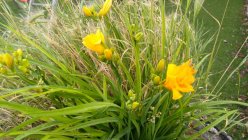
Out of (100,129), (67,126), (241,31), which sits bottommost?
(241,31)

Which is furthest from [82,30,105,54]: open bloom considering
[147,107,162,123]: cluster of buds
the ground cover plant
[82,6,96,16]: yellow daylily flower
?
[147,107,162,123]: cluster of buds

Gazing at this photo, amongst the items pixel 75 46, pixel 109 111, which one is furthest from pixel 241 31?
pixel 109 111

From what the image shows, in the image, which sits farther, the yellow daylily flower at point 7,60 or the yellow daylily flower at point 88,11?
the yellow daylily flower at point 88,11

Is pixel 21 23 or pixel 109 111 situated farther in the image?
pixel 21 23

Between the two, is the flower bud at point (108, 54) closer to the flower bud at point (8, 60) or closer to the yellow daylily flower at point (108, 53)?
the yellow daylily flower at point (108, 53)

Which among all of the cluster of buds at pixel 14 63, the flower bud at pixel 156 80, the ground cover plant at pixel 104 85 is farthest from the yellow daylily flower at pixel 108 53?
the cluster of buds at pixel 14 63

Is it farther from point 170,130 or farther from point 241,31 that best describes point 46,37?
point 241,31

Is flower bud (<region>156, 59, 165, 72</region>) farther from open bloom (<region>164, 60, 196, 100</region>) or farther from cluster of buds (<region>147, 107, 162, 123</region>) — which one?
cluster of buds (<region>147, 107, 162, 123</region>)

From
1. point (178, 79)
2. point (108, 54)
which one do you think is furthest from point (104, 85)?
point (178, 79)
